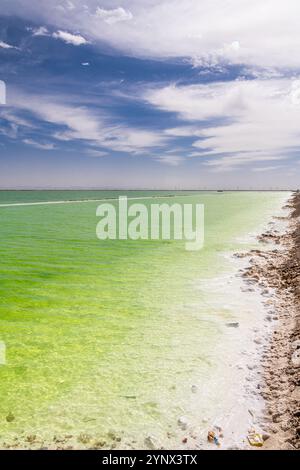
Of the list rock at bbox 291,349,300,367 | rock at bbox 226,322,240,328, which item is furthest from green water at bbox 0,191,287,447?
rock at bbox 291,349,300,367

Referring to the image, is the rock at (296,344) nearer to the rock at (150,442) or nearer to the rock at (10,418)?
the rock at (150,442)

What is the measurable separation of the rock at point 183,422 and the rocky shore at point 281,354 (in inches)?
45.6

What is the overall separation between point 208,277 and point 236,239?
12538 mm

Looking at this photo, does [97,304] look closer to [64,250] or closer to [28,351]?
[28,351]

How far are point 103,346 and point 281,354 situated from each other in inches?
156

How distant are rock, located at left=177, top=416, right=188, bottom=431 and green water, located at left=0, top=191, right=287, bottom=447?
0.12 metres

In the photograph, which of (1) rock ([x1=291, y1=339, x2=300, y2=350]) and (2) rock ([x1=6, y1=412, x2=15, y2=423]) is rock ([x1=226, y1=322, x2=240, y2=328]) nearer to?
(1) rock ([x1=291, y1=339, x2=300, y2=350])

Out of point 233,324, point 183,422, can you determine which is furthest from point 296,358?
point 183,422

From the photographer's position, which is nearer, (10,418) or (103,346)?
(10,418)

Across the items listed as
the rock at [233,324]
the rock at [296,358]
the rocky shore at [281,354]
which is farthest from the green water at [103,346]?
the rock at [296,358]

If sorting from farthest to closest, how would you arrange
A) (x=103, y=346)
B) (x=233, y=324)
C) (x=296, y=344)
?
1. (x=233, y=324)
2. (x=103, y=346)
3. (x=296, y=344)

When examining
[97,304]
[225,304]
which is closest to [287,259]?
[225,304]

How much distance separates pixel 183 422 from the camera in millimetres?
5383

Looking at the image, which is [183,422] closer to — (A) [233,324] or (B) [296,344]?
(B) [296,344]
